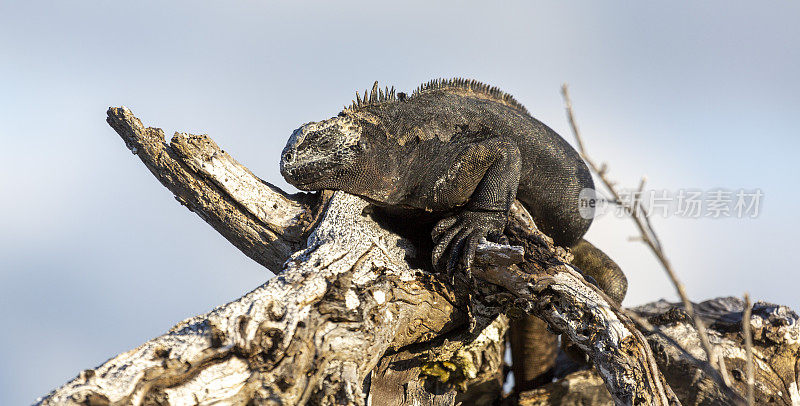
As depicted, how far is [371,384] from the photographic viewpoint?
3.78 meters

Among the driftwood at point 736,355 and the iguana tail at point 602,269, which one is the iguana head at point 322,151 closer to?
the iguana tail at point 602,269

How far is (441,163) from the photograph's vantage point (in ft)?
14.6

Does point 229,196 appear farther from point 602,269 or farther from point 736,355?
point 736,355

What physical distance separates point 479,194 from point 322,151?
119 centimetres

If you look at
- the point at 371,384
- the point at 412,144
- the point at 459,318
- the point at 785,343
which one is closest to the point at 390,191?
the point at 412,144

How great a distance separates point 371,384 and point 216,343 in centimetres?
117

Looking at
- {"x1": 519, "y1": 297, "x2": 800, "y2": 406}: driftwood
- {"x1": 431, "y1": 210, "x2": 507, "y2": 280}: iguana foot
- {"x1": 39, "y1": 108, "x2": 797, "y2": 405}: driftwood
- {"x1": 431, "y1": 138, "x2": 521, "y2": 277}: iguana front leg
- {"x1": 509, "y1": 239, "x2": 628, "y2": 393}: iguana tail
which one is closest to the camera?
{"x1": 39, "y1": 108, "x2": 797, "y2": 405}: driftwood

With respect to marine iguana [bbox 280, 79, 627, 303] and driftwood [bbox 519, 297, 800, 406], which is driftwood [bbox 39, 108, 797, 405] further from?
marine iguana [bbox 280, 79, 627, 303]

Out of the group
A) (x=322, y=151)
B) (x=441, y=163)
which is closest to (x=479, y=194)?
(x=441, y=163)

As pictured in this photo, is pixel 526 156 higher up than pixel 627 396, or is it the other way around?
pixel 526 156

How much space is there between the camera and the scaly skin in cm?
425

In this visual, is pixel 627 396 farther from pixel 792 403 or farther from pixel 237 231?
pixel 237 231

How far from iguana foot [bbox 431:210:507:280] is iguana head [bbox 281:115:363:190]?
814 millimetres

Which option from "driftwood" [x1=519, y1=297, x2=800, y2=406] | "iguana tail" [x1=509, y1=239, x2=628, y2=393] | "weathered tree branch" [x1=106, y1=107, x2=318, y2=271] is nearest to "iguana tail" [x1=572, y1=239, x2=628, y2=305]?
"iguana tail" [x1=509, y1=239, x2=628, y2=393]
